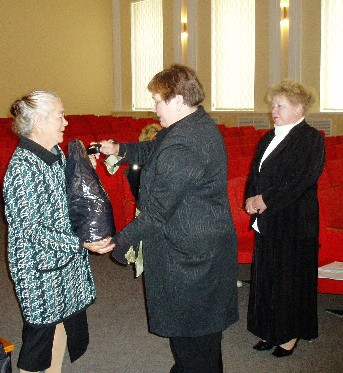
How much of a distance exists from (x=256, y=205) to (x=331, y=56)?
8.62 meters

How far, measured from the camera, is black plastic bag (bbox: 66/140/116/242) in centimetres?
209

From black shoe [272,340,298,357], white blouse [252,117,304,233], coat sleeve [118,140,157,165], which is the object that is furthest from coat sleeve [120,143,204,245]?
black shoe [272,340,298,357]

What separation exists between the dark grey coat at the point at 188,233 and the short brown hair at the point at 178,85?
0.07 metres

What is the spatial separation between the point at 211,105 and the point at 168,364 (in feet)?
33.7

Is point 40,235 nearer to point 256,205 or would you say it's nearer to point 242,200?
point 256,205

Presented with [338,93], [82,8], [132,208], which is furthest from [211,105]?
[132,208]

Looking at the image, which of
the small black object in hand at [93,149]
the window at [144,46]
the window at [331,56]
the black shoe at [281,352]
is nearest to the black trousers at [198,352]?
the small black object in hand at [93,149]

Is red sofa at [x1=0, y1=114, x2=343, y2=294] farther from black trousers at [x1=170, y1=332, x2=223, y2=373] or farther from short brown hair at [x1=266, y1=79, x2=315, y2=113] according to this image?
black trousers at [x1=170, y1=332, x2=223, y2=373]

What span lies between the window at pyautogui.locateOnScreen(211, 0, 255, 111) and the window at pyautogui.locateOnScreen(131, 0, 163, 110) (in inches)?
80.0

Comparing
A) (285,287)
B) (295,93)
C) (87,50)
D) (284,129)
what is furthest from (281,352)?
(87,50)

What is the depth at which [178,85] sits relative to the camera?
1999 millimetres

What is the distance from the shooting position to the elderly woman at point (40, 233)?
2.05 metres

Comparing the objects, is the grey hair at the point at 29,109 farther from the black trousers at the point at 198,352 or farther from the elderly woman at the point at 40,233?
the black trousers at the point at 198,352

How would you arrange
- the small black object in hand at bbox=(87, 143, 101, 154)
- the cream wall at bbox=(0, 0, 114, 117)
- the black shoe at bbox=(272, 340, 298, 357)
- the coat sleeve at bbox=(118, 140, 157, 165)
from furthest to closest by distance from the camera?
1. the cream wall at bbox=(0, 0, 114, 117)
2. the black shoe at bbox=(272, 340, 298, 357)
3. the coat sleeve at bbox=(118, 140, 157, 165)
4. the small black object in hand at bbox=(87, 143, 101, 154)
